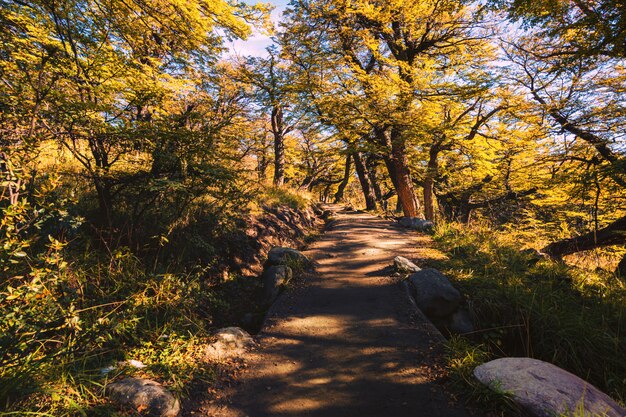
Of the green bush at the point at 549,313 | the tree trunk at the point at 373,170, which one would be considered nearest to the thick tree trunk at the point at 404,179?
the tree trunk at the point at 373,170

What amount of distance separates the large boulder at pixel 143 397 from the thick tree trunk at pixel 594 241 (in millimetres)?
7805

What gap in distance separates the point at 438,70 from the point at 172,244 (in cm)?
1202

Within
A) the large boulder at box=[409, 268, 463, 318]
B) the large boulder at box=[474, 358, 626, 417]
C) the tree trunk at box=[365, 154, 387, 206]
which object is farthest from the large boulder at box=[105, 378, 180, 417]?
the tree trunk at box=[365, 154, 387, 206]

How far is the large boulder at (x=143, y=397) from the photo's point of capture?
2.27m

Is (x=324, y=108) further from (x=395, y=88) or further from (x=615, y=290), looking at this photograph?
(x=615, y=290)

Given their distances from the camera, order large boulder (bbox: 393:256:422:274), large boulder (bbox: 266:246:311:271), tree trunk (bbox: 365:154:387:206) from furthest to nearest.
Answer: tree trunk (bbox: 365:154:387:206), large boulder (bbox: 266:246:311:271), large boulder (bbox: 393:256:422:274)

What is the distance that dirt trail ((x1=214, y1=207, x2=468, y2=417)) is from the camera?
2.54 metres

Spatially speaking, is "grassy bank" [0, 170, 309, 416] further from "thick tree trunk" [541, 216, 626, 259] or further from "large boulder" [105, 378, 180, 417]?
"thick tree trunk" [541, 216, 626, 259]

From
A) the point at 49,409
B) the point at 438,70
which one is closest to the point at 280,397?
the point at 49,409

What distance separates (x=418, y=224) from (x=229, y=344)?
7.85 metres

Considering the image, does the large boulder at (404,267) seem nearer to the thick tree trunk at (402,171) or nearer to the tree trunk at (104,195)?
the tree trunk at (104,195)

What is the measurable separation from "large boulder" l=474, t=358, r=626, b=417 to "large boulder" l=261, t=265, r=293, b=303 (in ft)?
10.6

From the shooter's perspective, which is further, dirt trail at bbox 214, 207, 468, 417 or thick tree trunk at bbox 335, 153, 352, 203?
thick tree trunk at bbox 335, 153, 352, 203

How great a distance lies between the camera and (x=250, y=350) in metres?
3.44
